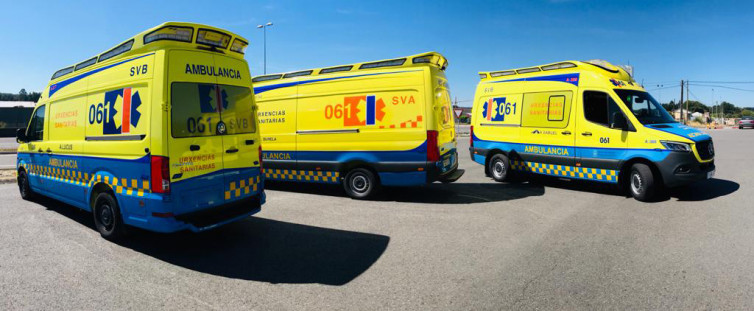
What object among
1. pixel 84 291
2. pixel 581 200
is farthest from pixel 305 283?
pixel 581 200

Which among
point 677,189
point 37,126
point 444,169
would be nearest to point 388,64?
point 444,169

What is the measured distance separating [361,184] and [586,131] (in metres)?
4.45

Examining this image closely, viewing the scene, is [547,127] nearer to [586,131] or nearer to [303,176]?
[586,131]

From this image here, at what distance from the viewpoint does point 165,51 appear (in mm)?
4266

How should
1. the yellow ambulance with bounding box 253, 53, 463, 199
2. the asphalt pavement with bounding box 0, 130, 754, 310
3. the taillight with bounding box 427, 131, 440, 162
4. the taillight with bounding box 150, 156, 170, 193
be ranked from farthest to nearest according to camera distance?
the yellow ambulance with bounding box 253, 53, 463, 199
the taillight with bounding box 427, 131, 440, 162
the taillight with bounding box 150, 156, 170, 193
the asphalt pavement with bounding box 0, 130, 754, 310

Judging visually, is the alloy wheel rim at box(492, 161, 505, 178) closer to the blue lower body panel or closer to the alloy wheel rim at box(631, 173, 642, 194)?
the alloy wheel rim at box(631, 173, 642, 194)

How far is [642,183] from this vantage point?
7.02 metres

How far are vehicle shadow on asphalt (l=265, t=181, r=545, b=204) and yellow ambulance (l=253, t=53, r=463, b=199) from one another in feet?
1.27

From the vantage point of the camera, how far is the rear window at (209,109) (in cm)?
429

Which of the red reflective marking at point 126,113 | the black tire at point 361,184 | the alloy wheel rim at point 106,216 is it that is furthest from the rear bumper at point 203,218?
the black tire at point 361,184

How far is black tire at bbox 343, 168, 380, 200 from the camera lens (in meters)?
7.44

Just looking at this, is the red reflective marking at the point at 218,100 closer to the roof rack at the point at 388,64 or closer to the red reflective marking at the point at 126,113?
the red reflective marking at the point at 126,113

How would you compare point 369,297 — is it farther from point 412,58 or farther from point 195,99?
point 412,58

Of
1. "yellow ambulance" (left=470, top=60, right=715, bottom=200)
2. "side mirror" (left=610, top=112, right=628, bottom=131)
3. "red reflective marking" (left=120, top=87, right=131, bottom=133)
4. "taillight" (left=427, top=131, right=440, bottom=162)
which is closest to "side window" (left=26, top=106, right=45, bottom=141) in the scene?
"red reflective marking" (left=120, top=87, right=131, bottom=133)
